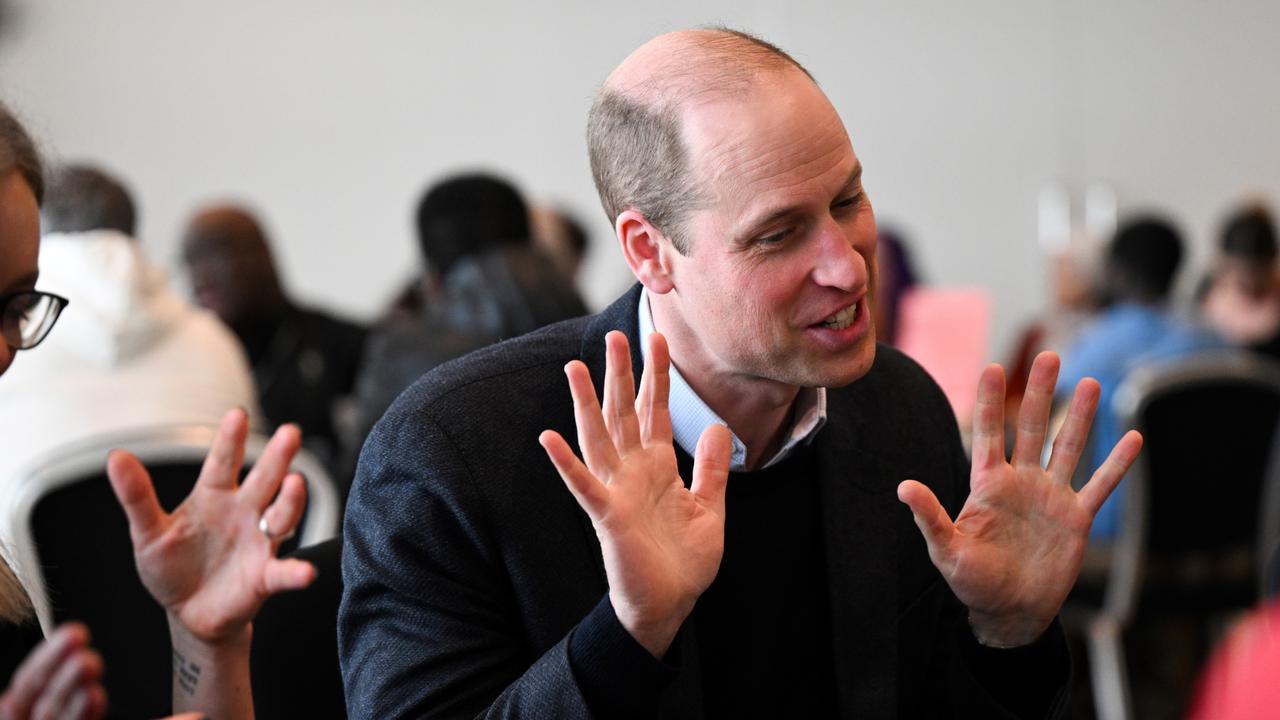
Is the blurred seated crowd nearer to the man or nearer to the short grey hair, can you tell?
the man

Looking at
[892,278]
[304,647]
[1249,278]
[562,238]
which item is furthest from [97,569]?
[1249,278]

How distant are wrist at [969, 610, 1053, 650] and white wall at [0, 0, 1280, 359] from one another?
17.5ft

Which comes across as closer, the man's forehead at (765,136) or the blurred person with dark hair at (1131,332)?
the man's forehead at (765,136)

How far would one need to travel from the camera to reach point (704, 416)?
137 centimetres

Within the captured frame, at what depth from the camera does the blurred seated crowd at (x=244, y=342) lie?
1.25 m

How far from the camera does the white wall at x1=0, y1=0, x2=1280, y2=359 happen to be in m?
6.55

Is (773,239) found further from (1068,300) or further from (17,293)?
(1068,300)

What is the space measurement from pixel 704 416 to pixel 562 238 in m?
3.22

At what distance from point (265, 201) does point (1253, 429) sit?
4.71 metres

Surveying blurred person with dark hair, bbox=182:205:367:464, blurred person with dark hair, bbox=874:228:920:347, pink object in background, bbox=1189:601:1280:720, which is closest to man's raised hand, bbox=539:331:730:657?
pink object in background, bbox=1189:601:1280:720

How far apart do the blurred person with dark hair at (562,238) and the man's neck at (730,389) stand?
1.99 meters

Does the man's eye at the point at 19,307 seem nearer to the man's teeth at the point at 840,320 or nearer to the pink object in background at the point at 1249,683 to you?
the man's teeth at the point at 840,320

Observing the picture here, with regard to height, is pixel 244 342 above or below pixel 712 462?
below

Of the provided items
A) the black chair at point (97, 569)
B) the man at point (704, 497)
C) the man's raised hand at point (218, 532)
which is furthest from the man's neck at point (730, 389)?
the black chair at point (97, 569)
